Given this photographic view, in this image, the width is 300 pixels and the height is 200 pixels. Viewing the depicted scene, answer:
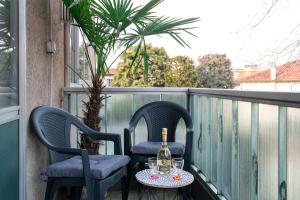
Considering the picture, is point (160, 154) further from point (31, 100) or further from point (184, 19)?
point (184, 19)

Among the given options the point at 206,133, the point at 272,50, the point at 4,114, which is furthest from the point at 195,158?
the point at 272,50

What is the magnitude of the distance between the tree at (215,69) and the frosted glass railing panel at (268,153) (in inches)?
497

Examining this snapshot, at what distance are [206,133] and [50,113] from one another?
57.5 inches

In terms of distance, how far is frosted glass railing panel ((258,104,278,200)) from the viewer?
1640 mm

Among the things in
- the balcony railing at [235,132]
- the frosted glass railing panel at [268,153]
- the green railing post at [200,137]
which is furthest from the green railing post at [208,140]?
the frosted glass railing panel at [268,153]

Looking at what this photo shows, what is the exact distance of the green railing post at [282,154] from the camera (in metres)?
1.51

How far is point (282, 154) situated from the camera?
151 cm

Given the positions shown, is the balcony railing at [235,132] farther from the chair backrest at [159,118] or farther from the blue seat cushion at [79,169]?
the blue seat cushion at [79,169]

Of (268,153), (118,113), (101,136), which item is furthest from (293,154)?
(118,113)

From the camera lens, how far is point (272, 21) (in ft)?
22.9

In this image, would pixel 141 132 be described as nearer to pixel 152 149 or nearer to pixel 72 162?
pixel 152 149

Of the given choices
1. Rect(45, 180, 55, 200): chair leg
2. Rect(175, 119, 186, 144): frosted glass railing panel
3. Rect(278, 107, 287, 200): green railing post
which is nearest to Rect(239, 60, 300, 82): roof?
Rect(175, 119, 186, 144): frosted glass railing panel

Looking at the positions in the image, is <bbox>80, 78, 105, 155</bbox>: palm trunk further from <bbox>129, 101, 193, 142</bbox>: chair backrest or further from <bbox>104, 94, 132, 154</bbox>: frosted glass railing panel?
<bbox>104, 94, 132, 154</bbox>: frosted glass railing panel

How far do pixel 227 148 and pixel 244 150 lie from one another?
42 centimetres
